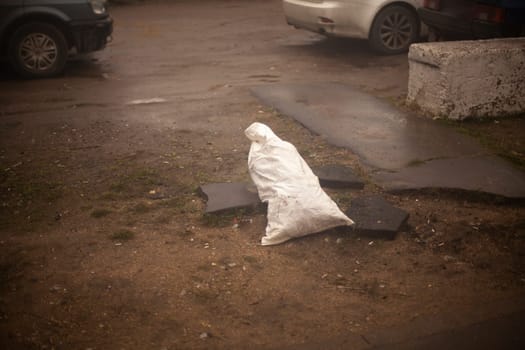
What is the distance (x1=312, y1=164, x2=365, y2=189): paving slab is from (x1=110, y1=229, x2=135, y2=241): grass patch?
161cm

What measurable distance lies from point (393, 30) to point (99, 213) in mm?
6843

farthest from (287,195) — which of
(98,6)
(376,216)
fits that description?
(98,6)

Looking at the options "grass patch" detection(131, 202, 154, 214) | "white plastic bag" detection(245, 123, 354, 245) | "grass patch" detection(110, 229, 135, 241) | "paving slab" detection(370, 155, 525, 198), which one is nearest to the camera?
"white plastic bag" detection(245, 123, 354, 245)

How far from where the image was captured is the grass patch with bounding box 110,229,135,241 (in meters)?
4.38

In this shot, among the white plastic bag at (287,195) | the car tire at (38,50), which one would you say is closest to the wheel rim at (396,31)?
the car tire at (38,50)

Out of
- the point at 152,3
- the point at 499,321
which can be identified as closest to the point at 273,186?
the point at 499,321

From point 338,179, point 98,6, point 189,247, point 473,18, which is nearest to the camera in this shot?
point 189,247

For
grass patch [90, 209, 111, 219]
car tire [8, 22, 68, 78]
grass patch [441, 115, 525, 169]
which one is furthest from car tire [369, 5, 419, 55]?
grass patch [90, 209, 111, 219]

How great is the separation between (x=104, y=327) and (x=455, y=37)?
24.4 feet

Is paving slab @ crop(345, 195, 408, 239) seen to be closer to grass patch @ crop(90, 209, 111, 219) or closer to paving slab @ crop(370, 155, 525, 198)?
paving slab @ crop(370, 155, 525, 198)

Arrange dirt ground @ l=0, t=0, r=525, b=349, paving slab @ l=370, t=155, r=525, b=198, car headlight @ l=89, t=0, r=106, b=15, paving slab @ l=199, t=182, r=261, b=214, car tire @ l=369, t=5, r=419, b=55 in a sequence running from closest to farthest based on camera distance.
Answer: dirt ground @ l=0, t=0, r=525, b=349, paving slab @ l=199, t=182, r=261, b=214, paving slab @ l=370, t=155, r=525, b=198, car headlight @ l=89, t=0, r=106, b=15, car tire @ l=369, t=5, r=419, b=55

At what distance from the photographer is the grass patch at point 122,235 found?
438cm

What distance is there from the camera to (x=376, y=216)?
14.6 feet

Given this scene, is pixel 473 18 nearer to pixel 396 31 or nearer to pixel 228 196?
pixel 396 31
